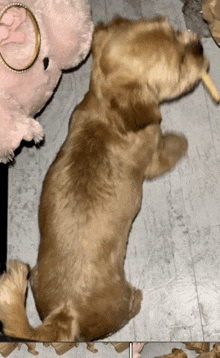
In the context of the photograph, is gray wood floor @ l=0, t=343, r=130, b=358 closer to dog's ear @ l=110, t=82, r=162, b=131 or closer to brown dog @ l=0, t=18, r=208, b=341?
brown dog @ l=0, t=18, r=208, b=341

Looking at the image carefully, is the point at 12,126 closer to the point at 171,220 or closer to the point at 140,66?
the point at 140,66

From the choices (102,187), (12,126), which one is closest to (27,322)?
(102,187)

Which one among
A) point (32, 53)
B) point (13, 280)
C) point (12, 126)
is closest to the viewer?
point (12, 126)

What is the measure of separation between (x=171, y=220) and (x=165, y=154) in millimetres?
211

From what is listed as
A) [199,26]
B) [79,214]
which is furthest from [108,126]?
[199,26]

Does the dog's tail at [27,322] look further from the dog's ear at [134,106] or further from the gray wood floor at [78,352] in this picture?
the dog's ear at [134,106]

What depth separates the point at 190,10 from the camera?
155 cm

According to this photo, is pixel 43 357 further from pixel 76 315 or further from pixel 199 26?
pixel 199 26

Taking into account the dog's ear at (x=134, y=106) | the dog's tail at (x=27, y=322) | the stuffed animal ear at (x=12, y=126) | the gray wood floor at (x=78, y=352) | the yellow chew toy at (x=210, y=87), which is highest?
the stuffed animal ear at (x=12, y=126)

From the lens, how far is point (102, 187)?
4.17 ft

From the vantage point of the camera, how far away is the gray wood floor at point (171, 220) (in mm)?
1372

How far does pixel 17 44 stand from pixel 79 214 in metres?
0.49

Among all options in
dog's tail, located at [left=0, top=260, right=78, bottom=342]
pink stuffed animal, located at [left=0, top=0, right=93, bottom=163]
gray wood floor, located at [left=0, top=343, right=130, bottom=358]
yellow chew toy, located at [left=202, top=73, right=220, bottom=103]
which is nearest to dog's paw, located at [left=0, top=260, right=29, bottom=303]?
dog's tail, located at [left=0, top=260, right=78, bottom=342]

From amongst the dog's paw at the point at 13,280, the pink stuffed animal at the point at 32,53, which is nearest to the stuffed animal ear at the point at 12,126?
the pink stuffed animal at the point at 32,53
